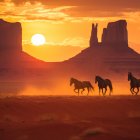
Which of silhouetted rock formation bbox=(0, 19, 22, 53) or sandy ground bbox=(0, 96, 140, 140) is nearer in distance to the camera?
sandy ground bbox=(0, 96, 140, 140)

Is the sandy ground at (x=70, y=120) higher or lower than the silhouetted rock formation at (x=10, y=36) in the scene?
lower

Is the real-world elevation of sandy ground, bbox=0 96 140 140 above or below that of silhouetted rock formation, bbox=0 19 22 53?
below

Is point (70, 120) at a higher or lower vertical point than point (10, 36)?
lower

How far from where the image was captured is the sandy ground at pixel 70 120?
1895 centimetres

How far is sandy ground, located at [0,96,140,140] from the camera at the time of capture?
19.0 meters

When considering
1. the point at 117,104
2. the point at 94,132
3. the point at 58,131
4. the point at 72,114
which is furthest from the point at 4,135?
the point at 117,104

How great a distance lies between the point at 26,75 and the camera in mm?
180875

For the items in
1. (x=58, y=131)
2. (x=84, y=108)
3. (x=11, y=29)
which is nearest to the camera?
(x=58, y=131)

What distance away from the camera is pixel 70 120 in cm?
2380

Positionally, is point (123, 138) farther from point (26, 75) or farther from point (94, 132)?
point (26, 75)

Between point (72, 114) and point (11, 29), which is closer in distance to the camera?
point (72, 114)

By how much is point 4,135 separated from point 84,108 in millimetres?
10527

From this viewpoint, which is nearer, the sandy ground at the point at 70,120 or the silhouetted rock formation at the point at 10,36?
the sandy ground at the point at 70,120

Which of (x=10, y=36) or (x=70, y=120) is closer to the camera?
(x=70, y=120)
